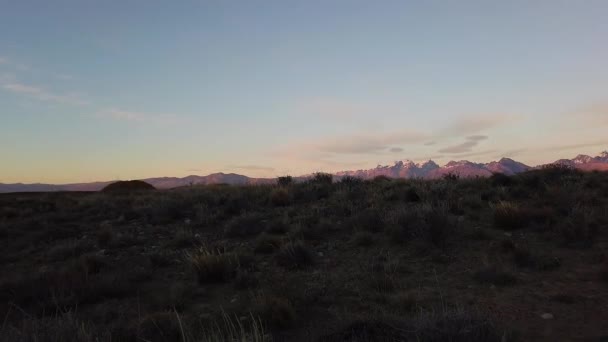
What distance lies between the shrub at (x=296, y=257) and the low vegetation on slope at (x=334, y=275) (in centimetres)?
3

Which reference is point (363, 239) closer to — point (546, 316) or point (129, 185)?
point (546, 316)

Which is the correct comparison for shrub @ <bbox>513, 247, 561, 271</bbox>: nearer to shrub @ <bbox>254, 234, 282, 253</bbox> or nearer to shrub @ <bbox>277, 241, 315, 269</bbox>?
shrub @ <bbox>277, 241, 315, 269</bbox>

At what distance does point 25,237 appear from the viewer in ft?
39.5

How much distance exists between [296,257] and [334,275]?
102 centimetres

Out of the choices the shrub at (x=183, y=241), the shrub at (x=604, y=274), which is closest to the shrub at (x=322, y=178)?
the shrub at (x=183, y=241)

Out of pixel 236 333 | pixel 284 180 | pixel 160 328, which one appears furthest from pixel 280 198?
pixel 236 333

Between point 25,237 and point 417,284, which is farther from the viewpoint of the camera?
point 25,237

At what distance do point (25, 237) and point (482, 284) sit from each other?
12928 millimetres

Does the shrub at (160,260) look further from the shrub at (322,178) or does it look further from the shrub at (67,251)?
the shrub at (322,178)

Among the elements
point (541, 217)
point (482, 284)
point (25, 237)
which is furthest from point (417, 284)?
point (25, 237)

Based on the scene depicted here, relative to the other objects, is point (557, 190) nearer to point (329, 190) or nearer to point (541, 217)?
point (541, 217)

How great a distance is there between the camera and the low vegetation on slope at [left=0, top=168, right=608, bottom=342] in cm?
454

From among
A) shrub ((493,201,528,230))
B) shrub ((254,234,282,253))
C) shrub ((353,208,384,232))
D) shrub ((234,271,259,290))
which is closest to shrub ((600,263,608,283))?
shrub ((493,201,528,230))

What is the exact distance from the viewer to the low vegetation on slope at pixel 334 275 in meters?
4.54
